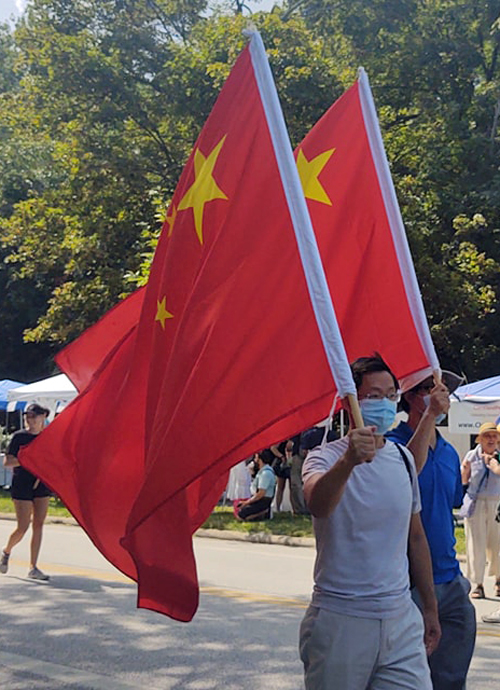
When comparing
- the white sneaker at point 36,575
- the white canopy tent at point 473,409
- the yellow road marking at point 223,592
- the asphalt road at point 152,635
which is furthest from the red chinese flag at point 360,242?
the white canopy tent at point 473,409

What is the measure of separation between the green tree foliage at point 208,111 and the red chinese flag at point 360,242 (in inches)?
660

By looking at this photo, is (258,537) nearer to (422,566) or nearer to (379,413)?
(422,566)

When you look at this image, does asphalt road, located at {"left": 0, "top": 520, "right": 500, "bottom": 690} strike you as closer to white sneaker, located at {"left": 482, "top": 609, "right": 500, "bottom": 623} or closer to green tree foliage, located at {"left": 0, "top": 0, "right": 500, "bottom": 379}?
white sneaker, located at {"left": 482, "top": 609, "right": 500, "bottom": 623}

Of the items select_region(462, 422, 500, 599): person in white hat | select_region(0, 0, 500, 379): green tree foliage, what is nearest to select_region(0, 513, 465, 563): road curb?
select_region(462, 422, 500, 599): person in white hat

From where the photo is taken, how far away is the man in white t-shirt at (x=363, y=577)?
3.77 m

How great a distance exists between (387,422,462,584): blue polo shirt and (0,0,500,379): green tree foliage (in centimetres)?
1765

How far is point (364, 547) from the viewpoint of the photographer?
12.5 feet

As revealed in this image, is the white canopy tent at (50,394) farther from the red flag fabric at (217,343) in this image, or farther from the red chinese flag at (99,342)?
the red flag fabric at (217,343)

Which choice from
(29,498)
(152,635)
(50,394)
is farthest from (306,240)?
(50,394)

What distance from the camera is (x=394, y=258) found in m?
5.29

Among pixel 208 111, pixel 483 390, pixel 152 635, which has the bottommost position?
pixel 152 635

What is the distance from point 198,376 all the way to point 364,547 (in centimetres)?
94

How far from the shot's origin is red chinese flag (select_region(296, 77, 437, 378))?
5.20m

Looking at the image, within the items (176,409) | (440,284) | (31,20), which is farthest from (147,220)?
(176,409)
